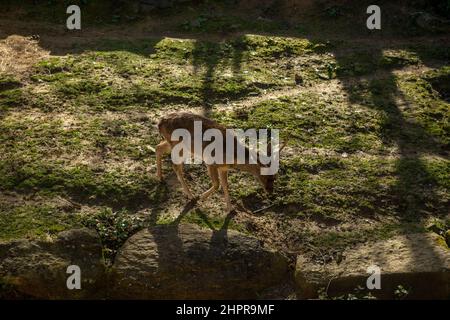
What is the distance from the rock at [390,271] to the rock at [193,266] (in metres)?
0.48

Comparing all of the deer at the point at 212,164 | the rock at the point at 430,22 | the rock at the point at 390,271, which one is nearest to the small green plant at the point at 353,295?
the rock at the point at 390,271

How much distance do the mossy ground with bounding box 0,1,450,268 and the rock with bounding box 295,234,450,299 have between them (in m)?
0.40

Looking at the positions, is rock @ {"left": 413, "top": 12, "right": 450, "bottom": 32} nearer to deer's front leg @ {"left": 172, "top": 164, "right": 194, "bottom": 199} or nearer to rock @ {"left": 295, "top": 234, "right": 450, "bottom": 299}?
rock @ {"left": 295, "top": 234, "right": 450, "bottom": 299}

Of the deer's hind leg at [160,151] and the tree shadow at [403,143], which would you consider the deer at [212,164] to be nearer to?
the deer's hind leg at [160,151]

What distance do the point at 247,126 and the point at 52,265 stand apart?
4622 millimetres

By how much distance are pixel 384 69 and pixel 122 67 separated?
18.6 ft

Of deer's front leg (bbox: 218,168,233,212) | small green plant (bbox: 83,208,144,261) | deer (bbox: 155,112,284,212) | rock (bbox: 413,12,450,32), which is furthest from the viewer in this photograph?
rock (bbox: 413,12,450,32)

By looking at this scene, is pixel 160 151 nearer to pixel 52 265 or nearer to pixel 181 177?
pixel 181 177

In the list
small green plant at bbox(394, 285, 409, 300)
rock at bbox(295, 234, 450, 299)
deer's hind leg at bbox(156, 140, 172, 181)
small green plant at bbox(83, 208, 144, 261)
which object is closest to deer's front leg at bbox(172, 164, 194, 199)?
deer's hind leg at bbox(156, 140, 172, 181)

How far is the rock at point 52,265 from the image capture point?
27.5 feet

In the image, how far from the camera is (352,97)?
509 inches

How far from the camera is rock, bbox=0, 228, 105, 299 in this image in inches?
330

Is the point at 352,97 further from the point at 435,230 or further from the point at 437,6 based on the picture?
the point at 437,6

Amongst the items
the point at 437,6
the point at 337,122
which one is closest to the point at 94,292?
the point at 337,122
